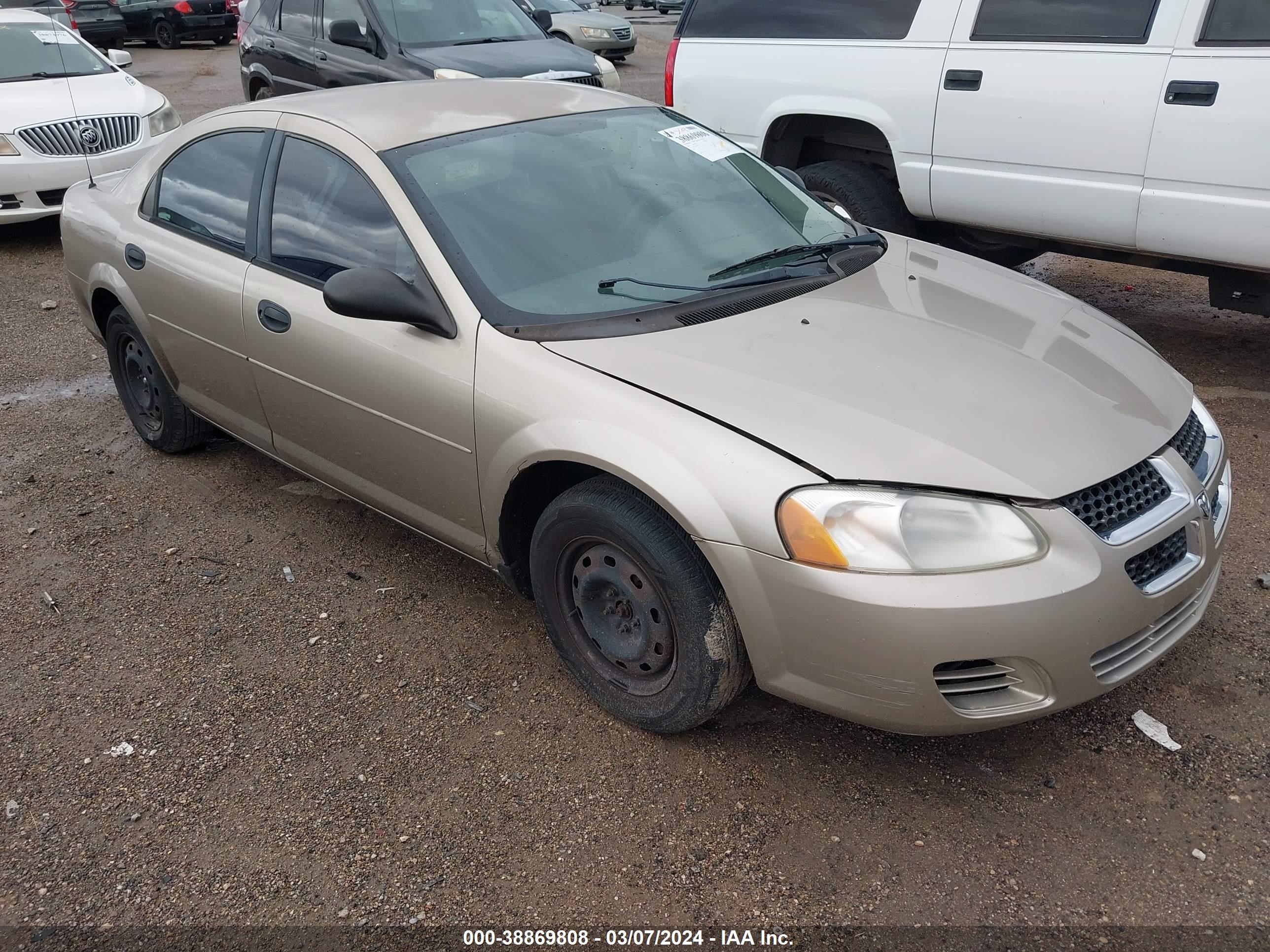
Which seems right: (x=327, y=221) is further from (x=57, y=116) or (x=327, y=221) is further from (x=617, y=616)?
(x=57, y=116)

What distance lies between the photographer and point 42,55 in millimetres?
8945

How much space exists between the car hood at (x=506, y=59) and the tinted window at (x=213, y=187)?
4191 millimetres

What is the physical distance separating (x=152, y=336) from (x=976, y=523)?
342 cm

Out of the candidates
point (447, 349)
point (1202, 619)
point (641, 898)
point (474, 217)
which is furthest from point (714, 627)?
point (1202, 619)

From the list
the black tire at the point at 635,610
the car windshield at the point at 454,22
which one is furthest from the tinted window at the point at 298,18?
the black tire at the point at 635,610

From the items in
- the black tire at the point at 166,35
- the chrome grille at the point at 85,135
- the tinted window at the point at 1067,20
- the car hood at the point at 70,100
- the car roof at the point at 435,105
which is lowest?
the black tire at the point at 166,35

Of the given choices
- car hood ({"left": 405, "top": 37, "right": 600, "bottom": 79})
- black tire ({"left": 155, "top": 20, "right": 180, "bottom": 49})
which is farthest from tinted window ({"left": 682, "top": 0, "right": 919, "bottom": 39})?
black tire ({"left": 155, "top": 20, "right": 180, "bottom": 49})

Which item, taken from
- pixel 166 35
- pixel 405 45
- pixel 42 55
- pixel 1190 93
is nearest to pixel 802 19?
pixel 1190 93

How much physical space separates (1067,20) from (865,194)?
1.28m

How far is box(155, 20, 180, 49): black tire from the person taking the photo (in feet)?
69.5

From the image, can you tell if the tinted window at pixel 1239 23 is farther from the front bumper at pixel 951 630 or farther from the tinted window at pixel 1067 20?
the front bumper at pixel 951 630

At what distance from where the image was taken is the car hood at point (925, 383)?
8.17 ft

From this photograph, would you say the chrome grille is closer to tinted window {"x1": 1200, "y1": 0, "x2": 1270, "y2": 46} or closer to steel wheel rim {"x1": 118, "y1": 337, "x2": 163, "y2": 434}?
steel wheel rim {"x1": 118, "y1": 337, "x2": 163, "y2": 434}

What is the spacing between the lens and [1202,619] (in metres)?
3.33
